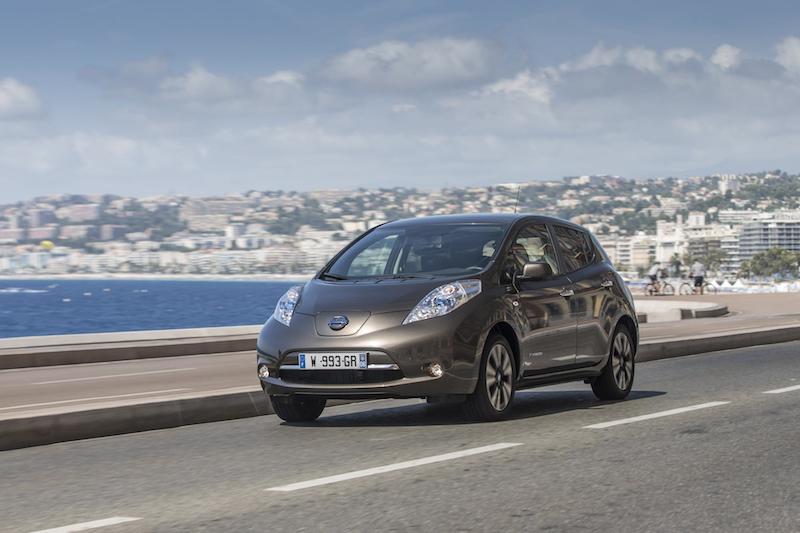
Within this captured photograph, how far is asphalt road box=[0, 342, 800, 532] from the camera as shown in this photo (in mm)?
6332

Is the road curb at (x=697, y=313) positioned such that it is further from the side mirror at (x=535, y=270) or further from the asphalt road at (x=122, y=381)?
the side mirror at (x=535, y=270)

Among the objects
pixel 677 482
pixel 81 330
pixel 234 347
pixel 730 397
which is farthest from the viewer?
pixel 81 330

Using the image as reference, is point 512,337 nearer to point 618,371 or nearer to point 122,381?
point 618,371

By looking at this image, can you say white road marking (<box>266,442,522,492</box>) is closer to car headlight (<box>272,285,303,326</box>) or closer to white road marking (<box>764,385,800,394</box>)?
car headlight (<box>272,285,303,326</box>)

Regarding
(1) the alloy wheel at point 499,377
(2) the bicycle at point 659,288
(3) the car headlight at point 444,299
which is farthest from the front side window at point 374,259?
(2) the bicycle at point 659,288

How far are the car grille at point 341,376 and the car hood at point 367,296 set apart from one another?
438 millimetres

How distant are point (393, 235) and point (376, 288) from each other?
1.28 metres

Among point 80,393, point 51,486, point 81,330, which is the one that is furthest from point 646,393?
point 81,330

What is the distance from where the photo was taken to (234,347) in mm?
24562

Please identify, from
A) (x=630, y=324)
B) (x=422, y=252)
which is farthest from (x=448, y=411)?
(x=630, y=324)

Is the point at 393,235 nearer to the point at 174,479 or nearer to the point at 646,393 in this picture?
the point at 646,393

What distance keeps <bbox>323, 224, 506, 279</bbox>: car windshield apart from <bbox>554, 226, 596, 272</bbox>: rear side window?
865 mm

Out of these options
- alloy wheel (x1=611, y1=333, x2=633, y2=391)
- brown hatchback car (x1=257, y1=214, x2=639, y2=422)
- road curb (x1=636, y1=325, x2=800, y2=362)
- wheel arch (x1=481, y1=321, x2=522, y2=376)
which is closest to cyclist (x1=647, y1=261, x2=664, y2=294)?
road curb (x1=636, y1=325, x2=800, y2=362)

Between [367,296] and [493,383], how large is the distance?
3.86ft
